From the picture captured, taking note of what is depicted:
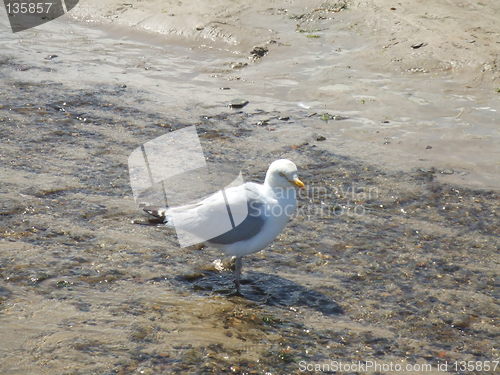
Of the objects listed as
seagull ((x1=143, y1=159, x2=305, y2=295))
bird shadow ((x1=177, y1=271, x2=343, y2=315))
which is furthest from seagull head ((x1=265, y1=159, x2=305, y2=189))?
bird shadow ((x1=177, y1=271, x2=343, y2=315))

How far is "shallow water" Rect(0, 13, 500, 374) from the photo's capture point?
5.17m

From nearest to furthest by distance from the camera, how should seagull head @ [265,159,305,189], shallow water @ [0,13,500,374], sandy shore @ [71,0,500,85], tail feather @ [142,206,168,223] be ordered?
shallow water @ [0,13,500,374] → seagull head @ [265,159,305,189] → tail feather @ [142,206,168,223] → sandy shore @ [71,0,500,85]

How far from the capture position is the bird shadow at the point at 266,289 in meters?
5.74

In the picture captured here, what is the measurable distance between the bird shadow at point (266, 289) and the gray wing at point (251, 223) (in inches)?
16.8

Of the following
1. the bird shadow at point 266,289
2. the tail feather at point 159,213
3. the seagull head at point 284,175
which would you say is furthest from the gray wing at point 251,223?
the tail feather at point 159,213

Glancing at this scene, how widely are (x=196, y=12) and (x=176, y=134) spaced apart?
429 centimetres

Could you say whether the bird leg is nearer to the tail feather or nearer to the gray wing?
the gray wing

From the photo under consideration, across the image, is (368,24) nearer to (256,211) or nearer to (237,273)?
(256,211)

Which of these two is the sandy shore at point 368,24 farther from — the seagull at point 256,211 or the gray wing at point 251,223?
the gray wing at point 251,223

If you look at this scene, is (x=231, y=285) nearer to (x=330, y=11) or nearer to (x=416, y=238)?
(x=416, y=238)

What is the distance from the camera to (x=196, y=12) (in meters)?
12.8

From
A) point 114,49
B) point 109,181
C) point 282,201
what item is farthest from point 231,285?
point 114,49

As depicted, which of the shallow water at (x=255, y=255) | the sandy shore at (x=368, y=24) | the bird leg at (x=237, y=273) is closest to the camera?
the shallow water at (x=255, y=255)

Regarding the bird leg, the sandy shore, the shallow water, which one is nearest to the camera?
the shallow water
